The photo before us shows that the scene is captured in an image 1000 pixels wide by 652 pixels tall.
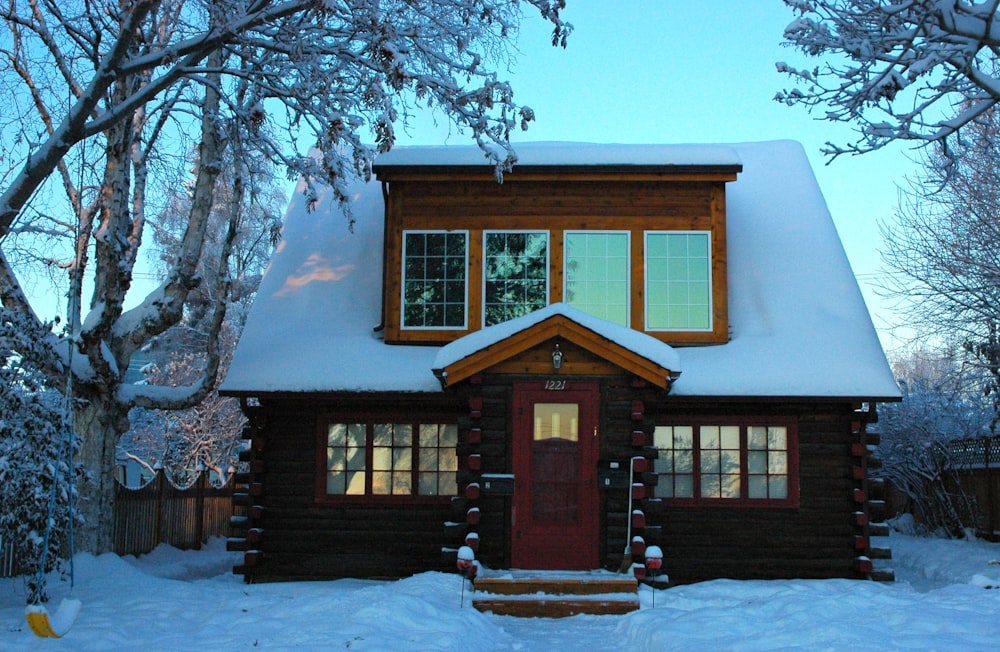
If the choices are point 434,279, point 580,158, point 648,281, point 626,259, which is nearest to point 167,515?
point 434,279

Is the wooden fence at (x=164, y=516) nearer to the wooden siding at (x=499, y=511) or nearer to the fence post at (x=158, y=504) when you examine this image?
the fence post at (x=158, y=504)

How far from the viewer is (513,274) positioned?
48.3 ft

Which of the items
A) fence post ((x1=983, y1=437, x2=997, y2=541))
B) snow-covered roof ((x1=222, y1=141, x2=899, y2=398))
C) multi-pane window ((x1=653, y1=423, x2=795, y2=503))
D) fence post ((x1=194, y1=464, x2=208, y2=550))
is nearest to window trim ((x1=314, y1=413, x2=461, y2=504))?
snow-covered roof ((x1=222, y1=141, x2=899, y2=398))

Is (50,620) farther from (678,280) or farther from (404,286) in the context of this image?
(678,280)

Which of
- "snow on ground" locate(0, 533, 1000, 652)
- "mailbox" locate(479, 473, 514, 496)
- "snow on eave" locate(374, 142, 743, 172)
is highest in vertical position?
"snow on eave" locate(374, 142, 743, 172)

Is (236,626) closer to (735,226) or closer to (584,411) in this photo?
(584,411)

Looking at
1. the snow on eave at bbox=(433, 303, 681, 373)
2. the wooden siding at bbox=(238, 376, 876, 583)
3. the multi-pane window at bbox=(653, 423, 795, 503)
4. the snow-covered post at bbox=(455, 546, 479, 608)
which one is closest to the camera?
the snow-covered post at bbox=(455, 546, 479, 608)

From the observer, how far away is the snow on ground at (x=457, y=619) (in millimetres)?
7984

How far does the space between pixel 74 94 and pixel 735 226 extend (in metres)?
10.3

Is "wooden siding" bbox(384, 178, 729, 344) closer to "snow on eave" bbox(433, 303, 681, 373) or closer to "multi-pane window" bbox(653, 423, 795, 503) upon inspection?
"snow on eave" bbox(433, 303, 681, 373)

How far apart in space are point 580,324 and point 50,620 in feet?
23.5

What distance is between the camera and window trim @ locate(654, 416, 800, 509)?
13438mm

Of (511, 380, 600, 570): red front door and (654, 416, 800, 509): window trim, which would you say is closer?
(511, 380, 600, 570): red front door

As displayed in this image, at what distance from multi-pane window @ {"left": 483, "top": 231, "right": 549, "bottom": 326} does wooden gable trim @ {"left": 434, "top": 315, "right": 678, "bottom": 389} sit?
2.01 meters
